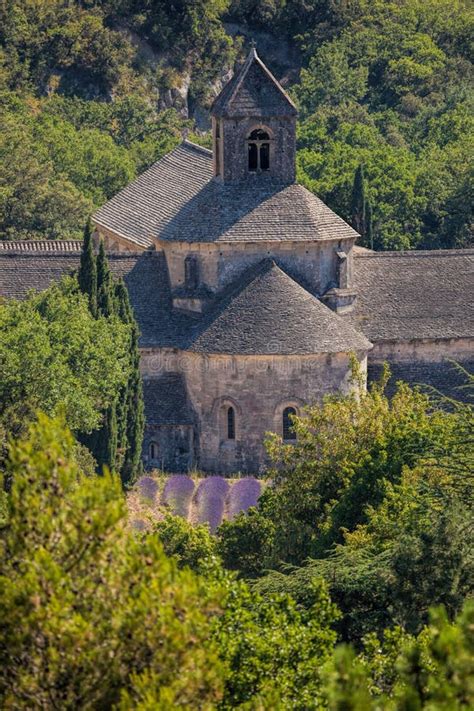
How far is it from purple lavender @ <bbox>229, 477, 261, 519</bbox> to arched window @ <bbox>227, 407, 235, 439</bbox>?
6.11 ft

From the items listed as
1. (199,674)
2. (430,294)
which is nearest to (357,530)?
(199,674)

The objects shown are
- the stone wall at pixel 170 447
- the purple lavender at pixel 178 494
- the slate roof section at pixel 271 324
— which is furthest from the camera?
the stone wall at pixel 170 447

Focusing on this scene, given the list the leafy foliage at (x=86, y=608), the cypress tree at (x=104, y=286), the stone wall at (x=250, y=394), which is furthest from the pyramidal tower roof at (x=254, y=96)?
the leafy foliage at (x=86, y=608)

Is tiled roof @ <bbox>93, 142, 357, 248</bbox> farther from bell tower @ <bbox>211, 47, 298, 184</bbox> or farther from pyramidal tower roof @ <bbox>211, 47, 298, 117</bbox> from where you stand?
Result: pyramidal tower roof @ <bbox>211, 47, 298, 117</bbox>

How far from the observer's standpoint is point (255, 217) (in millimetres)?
75688

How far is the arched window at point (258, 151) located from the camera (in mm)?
76812

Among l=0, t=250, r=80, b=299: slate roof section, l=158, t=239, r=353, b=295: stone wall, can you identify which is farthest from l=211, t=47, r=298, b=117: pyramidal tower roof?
l=0, t=250, r=80, b=299: slate roof section

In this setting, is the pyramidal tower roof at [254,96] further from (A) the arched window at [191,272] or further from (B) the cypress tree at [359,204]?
(B) the cypress tree at [359,204]

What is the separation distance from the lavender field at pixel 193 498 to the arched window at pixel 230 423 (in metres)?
1.73

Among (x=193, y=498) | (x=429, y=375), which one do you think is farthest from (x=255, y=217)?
(x=193, y=498)

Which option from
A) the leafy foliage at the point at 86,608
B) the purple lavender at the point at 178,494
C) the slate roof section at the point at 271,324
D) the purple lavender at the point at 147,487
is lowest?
the purple lavender at the point at 147,487

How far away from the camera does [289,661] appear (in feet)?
117

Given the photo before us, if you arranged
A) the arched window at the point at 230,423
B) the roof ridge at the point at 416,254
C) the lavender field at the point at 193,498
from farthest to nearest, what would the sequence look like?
1. the roof ridge at the point at 416,254
2. the arched window at the point at 230,423
3. the lavender field at the point at 193,498

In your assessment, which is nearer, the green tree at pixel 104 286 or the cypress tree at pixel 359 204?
the green tree at pixel 104 286
